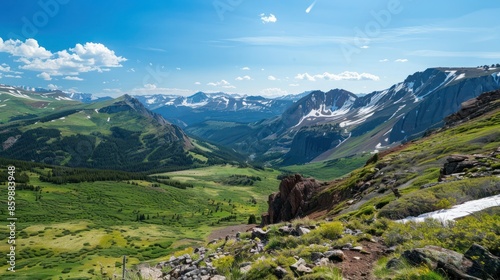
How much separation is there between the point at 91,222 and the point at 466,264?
8278 inches

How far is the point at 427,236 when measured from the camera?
1412cm

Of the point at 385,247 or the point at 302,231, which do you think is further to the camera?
the point at 302,231

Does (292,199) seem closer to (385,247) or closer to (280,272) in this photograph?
(385,247)

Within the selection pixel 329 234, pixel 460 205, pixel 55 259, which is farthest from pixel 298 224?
pixel 55 259

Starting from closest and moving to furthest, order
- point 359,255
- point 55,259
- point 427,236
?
point 427,236 < point 359,255 < point 55,259

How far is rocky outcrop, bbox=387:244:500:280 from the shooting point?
947 centimetres

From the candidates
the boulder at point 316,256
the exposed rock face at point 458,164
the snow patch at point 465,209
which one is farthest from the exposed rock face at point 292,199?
the boulder at point 316,256

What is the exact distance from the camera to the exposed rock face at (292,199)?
220ft

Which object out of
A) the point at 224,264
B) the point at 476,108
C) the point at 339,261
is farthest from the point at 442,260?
the point at 476,108

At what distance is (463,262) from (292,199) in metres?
60.9

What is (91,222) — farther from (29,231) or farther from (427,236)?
(427,236)

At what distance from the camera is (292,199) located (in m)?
70.1

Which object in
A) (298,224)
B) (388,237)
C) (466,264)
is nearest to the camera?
(466,264)

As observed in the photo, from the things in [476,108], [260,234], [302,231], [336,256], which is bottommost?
[260,234]
